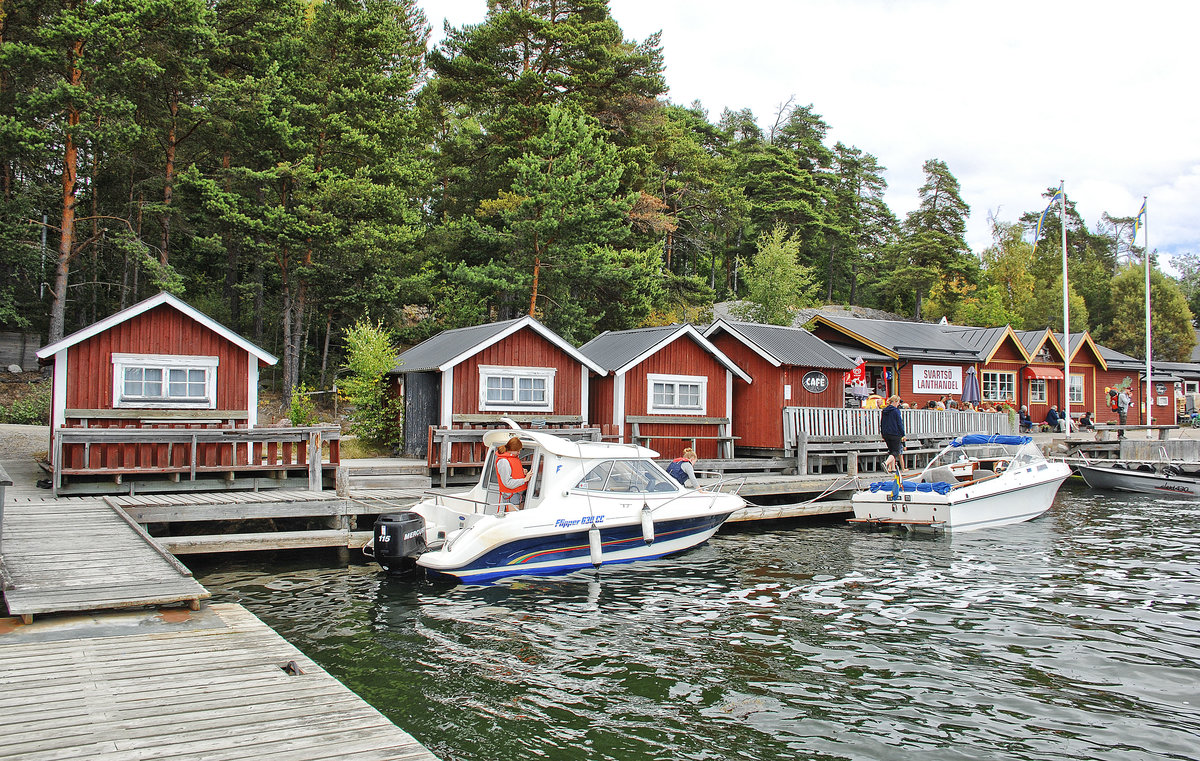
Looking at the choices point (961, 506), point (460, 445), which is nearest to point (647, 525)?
point (460, 445)

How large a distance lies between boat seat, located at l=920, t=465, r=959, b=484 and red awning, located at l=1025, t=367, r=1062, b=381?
1861cm

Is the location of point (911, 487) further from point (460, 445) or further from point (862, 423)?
point (460, 445)

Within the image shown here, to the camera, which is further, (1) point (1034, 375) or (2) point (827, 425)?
(1) point (1034, 375)

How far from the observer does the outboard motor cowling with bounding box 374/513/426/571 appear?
11.8 metres

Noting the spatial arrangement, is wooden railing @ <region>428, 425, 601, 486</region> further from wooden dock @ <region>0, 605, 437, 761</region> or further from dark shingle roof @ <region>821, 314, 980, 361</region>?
dark shingle roof @ <region>821, 314, 980, 361</region>

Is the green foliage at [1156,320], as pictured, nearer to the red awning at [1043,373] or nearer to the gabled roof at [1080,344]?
the gabled roof at [1080,344]

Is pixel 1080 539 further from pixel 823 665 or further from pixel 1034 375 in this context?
pixel 1034 375

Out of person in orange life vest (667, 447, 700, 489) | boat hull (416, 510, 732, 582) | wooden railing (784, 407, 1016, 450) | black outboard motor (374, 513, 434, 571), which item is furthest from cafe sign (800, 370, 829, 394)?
black outboard motor (374, 513, 434, 571)

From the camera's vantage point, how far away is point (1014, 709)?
7.69 metres

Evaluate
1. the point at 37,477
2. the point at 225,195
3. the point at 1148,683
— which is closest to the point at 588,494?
the point at 1148,683

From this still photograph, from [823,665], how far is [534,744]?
3.62 m

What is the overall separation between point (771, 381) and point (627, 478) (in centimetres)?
981

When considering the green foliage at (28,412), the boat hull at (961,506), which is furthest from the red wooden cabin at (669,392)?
the green foliage at (28,412)

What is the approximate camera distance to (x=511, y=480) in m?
13.0
